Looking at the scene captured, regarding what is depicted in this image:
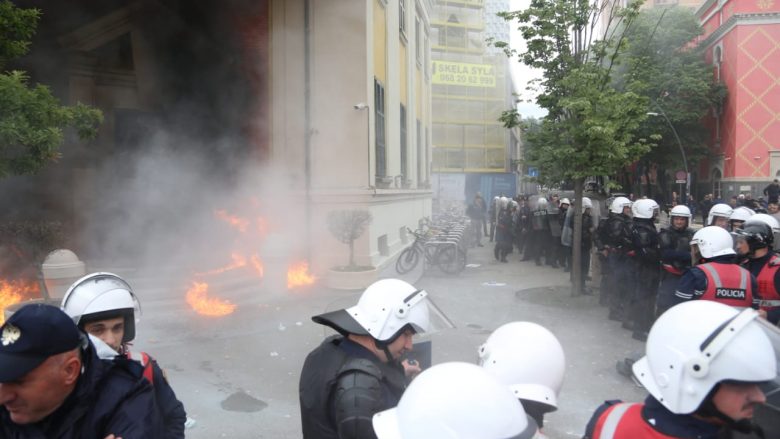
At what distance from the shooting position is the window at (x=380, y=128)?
11611 millimetres

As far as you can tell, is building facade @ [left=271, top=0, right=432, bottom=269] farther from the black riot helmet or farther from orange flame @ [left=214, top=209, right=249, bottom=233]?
the black riot helmet

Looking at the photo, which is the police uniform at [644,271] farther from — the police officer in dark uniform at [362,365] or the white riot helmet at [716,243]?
the police officer in dark uniform at [362,365]

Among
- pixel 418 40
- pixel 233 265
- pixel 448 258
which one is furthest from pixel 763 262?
pixel 418 40

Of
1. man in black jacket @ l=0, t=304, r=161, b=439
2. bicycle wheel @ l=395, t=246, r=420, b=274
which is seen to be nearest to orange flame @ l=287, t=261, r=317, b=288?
Answer: bicycle wheel @ l=395, t=246, r=420, b=274

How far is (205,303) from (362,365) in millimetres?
6458

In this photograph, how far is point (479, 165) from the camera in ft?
135

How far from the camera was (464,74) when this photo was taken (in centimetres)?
4038

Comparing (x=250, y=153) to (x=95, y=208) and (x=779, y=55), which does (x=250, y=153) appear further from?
(x=779, y=55)

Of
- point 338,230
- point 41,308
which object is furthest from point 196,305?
point 41,308

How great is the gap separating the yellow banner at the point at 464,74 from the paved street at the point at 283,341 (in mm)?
31533

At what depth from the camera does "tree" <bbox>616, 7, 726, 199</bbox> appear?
27.3m

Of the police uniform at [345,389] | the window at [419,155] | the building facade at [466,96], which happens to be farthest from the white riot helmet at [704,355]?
the building facade at [466,96]

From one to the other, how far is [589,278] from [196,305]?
766cm

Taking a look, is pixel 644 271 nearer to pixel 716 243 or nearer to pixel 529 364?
pixel 716 243
